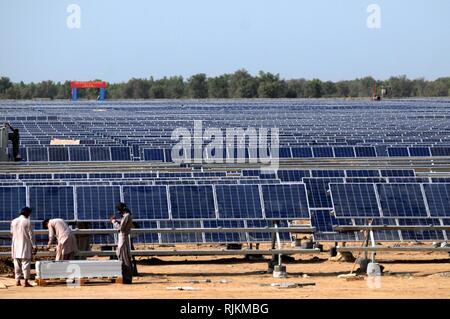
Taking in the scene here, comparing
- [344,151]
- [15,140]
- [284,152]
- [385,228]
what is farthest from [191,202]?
[344,151]

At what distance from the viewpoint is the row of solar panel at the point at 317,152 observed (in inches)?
1686

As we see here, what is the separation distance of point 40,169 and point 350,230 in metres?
11.4

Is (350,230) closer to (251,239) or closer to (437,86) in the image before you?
(251,239)

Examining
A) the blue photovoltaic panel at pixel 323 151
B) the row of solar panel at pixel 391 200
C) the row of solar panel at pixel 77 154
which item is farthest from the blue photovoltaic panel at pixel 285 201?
the row of solar panel at pixel 77 154

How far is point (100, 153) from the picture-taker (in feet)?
147

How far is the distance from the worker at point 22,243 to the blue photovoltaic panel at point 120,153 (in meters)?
20.5

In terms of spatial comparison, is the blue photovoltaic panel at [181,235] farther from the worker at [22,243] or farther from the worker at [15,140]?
the worker at [15,140]

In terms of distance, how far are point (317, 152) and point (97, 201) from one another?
1803 cm

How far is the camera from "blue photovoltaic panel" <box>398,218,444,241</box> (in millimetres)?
27047

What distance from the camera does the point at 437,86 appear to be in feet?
571

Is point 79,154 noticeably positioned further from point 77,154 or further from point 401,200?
point 401,200

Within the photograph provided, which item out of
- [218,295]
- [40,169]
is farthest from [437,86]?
[218,295]

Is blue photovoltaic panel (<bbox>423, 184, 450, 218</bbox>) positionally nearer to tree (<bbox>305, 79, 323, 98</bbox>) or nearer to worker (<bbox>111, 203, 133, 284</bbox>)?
worker (<bbox>111, 203, 133, 284</bbox>)
